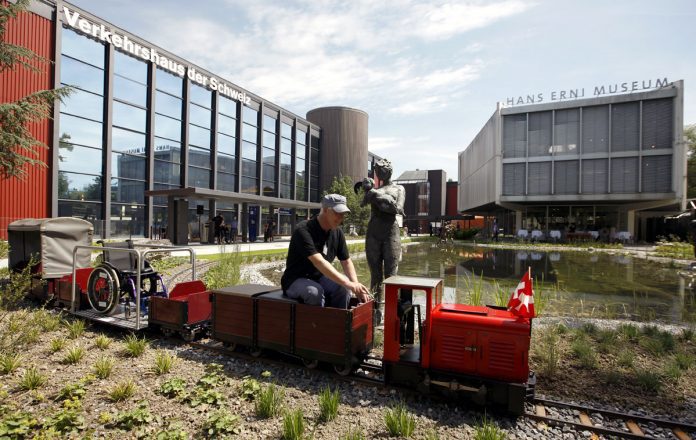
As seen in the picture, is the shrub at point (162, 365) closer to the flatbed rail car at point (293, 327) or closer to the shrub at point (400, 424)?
the flatbed rail car at point (293, 327)

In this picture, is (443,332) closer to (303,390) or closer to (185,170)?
(303,390)

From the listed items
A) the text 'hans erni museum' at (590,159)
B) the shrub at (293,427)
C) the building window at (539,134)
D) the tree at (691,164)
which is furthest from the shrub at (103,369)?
the tree at (691,164)

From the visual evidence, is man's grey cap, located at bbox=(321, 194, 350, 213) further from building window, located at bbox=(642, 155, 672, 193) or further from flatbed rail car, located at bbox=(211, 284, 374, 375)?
building window, located at bbox=(642, 155, 672, 193)

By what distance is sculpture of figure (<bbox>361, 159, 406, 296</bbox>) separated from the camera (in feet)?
20.0

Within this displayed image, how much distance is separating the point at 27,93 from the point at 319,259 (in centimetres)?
2457

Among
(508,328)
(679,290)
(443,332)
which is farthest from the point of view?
(679,290)

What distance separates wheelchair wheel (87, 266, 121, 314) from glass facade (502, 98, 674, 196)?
118 ft

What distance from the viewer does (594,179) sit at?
33094mm

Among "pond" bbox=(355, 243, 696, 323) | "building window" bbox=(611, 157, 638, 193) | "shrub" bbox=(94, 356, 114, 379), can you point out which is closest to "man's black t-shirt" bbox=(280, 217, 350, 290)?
"shrub" bbox=(94, 356, 114, 379)

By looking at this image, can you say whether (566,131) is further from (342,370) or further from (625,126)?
(342,370)

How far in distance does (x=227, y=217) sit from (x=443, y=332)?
32.1 m

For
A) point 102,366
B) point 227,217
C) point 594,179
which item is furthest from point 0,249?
point 594,179

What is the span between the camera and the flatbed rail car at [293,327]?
3.97 m

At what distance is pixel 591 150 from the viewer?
109 ft
